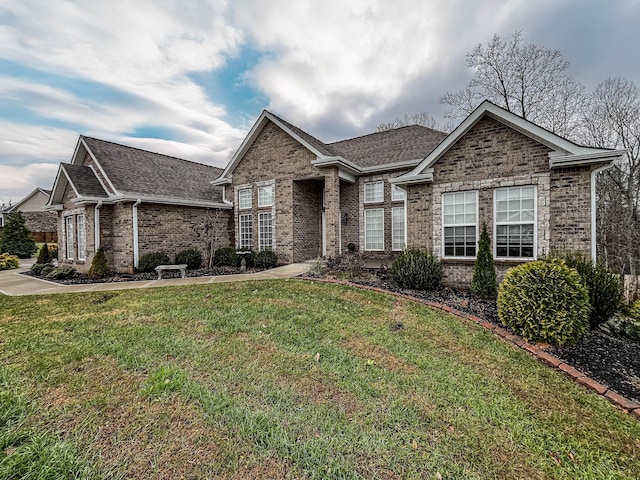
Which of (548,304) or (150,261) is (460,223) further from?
(150,261)

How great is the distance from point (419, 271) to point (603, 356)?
414cm

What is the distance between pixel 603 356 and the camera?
4.82 m

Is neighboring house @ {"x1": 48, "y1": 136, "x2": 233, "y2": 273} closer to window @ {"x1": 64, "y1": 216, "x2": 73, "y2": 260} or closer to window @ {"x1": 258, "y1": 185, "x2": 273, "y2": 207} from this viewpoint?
window @ {"x1": 64, "y1": 216, "x2": 73, "y2": 260}

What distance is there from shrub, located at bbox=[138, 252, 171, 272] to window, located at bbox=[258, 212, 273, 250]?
170 inches

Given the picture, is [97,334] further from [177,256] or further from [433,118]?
[433,118]

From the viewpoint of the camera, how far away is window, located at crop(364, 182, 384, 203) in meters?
13.5

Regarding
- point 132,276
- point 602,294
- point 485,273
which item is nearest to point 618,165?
point 602,294

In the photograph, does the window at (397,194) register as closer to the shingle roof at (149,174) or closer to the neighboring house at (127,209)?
the neighboring house at (127,209)

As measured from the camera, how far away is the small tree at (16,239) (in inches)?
910

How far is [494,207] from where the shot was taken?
8.39m

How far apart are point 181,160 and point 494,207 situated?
17053 millimetres

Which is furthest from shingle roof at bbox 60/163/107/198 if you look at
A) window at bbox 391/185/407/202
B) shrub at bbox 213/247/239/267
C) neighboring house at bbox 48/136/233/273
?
window at bbox 391/185/407/202

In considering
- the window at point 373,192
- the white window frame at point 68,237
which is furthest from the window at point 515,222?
the white window frame at point 68,237

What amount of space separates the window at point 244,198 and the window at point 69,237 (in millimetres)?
8348
